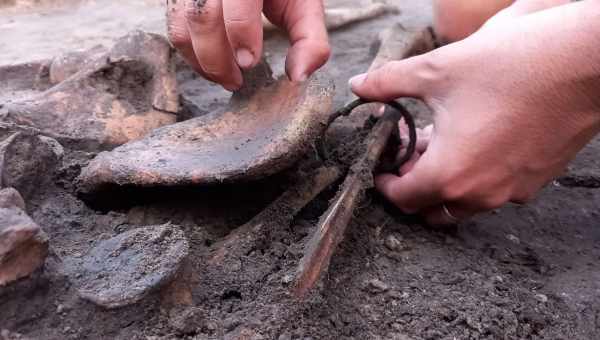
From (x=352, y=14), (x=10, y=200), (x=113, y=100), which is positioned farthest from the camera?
(x=352, y=14)

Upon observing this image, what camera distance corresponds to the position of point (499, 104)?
50.8 inches

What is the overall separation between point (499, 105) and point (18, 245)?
1.04 metres

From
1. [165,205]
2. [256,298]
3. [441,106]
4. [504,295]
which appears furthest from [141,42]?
[504,295]

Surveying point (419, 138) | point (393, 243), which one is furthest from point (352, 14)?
point (393, 243)

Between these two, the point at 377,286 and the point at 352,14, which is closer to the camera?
the point at 377,286

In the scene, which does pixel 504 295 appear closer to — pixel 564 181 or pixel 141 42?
pixel 564 181

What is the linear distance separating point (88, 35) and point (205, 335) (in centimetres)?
242

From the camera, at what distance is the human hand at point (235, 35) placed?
1.32 metres

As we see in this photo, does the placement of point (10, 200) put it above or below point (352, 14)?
above

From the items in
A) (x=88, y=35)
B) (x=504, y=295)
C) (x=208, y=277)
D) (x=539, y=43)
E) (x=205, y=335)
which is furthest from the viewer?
(x=88, y=35)

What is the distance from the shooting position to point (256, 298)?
3.26 ft

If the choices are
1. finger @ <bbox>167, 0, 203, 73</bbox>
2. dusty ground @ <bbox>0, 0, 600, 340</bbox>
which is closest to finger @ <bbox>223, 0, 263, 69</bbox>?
finger @ <bbox>167, 0, 203, 73</bbox>

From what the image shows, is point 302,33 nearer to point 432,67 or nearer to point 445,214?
point 432,67

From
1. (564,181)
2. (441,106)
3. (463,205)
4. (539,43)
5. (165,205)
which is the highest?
(539,43)
